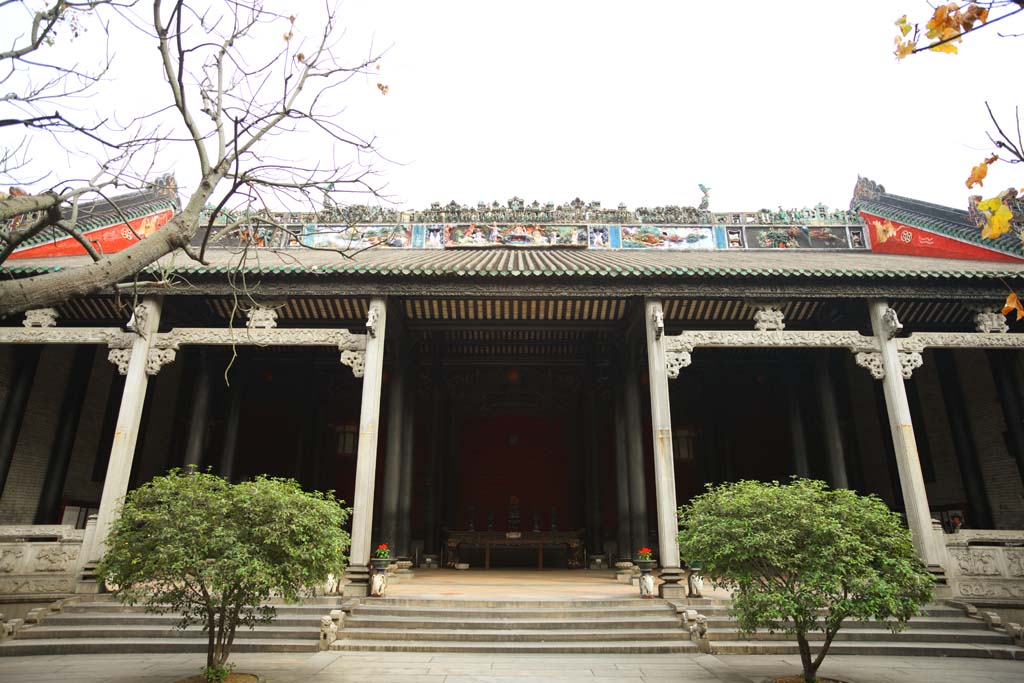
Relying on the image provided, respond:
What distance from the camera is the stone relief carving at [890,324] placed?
33.7ft

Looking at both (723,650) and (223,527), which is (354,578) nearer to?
(223,527)

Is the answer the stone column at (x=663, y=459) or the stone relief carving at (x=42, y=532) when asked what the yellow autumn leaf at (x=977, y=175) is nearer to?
the stone column at (x=663, y=459)

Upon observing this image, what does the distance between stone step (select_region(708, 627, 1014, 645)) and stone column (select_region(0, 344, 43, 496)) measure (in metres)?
12.7

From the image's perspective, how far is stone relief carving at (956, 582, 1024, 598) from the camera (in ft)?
29.1

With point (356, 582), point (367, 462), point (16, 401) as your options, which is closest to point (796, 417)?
point (367, 462)

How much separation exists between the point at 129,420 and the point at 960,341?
14.2 metres

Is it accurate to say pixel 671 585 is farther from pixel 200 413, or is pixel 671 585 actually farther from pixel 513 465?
pixel 200 413

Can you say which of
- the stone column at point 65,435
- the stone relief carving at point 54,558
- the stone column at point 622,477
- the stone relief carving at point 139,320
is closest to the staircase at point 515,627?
the stone column at point 622,477

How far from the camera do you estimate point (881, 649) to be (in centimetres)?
764

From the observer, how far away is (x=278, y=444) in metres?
16.4

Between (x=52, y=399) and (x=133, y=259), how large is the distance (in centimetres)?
999

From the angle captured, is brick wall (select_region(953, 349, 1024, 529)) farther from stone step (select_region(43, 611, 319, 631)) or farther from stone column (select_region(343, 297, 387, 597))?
stone step (select_region(43, 611, 319, 631))

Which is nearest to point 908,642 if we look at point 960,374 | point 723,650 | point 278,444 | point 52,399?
Answer: point 723,650

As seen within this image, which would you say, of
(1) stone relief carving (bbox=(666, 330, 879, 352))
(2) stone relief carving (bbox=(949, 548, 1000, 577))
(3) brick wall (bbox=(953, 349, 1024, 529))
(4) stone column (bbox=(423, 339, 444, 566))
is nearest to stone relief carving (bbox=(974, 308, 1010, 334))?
(3) brick wall (bbox=(953, 349, 1024, 529))
